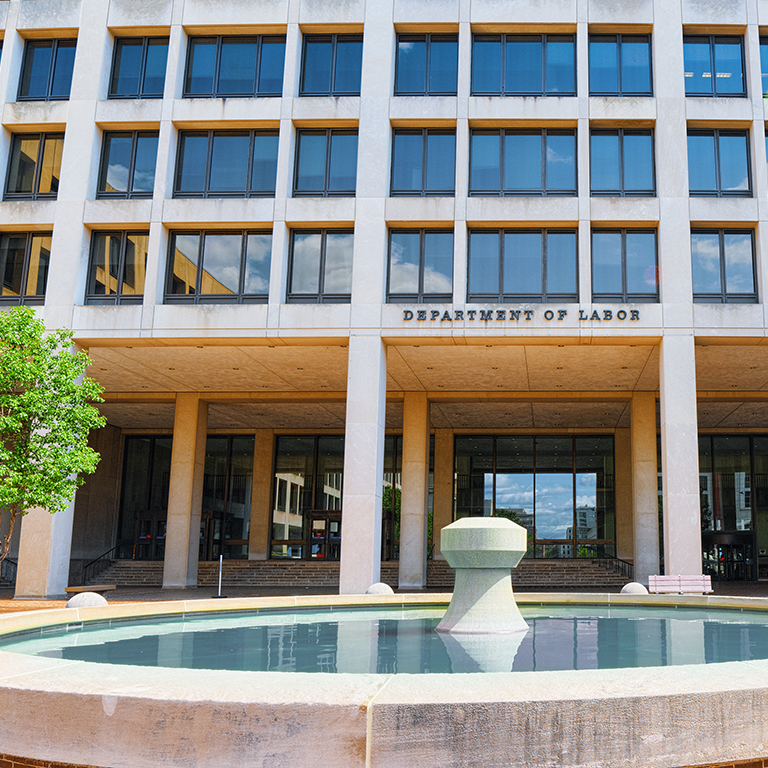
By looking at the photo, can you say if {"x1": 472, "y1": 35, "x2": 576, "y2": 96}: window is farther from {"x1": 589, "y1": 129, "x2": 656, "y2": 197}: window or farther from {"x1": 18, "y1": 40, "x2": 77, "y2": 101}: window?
{"x1": 18, "y1": 40, "x2": 77, "y2": 101}: window

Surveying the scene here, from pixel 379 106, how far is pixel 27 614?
67.5 ft

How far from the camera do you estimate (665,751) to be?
12.3ft

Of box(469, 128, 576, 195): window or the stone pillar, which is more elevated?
box(469, 128, 576, 195): window

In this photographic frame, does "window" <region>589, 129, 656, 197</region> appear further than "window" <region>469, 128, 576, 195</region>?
No

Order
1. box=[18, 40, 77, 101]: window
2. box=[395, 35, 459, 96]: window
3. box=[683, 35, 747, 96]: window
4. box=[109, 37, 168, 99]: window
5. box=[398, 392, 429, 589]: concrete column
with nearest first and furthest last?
box=[683, 35, 747, 96]: window, box=[395, 35, 459, 96]: window, box=[109, 37, 168, 99]: window, box=[18, 40, 77, 101]: window, box=[398, 392, 429, 589]: concrete column

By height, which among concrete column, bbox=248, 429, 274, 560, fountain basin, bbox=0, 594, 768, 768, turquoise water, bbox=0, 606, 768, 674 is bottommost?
turquoise water, bbox=0, 606, 768, 674

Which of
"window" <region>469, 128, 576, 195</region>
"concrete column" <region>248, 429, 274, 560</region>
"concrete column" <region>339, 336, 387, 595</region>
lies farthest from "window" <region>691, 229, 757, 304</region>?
"concrete column" <region>248, 429, 274, 560</region>

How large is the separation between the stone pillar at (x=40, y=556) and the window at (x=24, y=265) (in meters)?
6.97

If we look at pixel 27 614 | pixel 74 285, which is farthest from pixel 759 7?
pixel 27 614

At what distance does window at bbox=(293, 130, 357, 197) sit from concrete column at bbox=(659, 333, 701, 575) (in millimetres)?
11028

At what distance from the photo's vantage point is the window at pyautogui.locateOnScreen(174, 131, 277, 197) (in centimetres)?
2608

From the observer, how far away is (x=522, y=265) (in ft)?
81.8

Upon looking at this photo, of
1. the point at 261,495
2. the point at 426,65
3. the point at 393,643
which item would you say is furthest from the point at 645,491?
the point at 393,643

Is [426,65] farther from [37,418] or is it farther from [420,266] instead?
[37,418]
